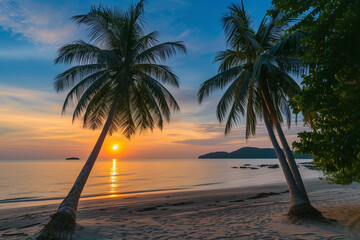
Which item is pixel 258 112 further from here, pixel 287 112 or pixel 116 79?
pixel 116 79

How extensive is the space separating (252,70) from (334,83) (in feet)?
17.0

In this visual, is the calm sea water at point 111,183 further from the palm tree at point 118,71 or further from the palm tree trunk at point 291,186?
the palm tree trunk at point 291,186

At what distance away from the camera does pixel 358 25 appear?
408 centimetres

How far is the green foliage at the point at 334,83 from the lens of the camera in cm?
417

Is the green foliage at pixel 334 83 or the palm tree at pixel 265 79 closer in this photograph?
the green foliage at pixel 334 83

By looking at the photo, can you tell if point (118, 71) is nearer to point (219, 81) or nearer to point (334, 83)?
point (219, 81)

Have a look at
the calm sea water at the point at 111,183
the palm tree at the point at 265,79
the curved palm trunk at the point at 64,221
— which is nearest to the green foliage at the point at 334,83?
the palm tree at the point at 265,79

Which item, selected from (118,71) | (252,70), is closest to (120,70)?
(118,71)

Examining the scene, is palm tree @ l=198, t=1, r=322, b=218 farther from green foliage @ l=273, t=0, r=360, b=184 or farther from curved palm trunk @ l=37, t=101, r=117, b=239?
curved palm trunk @ l=37, t=101, r=117, b=239

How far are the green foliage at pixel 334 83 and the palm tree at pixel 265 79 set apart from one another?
3.01 meters

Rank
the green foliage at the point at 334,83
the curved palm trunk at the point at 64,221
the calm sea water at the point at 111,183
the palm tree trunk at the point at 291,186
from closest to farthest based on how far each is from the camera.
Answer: the green foliage at the point at 334,83 < the curved palm trunk at the point at 64,221 < the palm tree trunk at the point at 291,186 < the calm sea water at the point at 111,183

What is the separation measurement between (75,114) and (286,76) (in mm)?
8908

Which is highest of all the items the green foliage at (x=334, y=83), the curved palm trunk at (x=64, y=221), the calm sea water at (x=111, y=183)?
the green foliage at (x=334, y=83)

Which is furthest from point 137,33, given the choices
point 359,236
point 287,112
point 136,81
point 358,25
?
point 359,236
